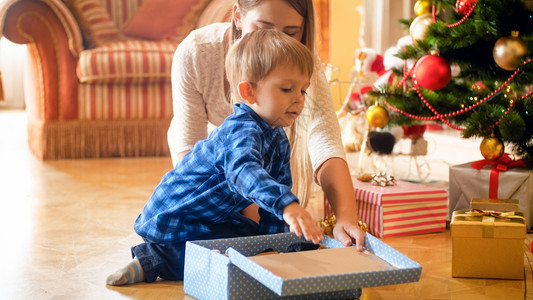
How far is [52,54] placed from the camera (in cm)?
304

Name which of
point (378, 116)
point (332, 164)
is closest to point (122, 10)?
point (378, 116)

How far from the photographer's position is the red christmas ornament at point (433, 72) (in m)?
1.88

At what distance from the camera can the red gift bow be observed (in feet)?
5.94

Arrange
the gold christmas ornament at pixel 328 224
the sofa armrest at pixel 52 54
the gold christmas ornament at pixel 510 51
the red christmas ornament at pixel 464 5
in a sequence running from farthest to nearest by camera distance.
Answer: the sofa armrest at pixel 52 54, the red christmas ornament at pixel 464 5, the gold christmas ornament at pixel 510 51, the gold christmas ornament at pixel 328 224

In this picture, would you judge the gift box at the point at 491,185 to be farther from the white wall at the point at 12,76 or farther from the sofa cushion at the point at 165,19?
the white wall at the point at 12,76

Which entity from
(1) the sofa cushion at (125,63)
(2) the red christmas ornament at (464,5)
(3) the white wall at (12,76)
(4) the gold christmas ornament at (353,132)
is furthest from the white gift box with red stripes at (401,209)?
(3) the white wall at (12,76)

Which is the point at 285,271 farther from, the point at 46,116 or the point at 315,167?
the point at 46,116

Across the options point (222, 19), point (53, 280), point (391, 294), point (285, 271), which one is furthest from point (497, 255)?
point (222, 19)

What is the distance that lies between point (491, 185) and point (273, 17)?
33.8 inches

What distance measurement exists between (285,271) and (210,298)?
185 millimetres

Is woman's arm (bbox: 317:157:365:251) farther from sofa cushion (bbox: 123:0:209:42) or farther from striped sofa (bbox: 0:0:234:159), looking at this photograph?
sofa cushion (bbox: 123:0:209:42)

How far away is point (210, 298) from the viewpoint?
1.17 m

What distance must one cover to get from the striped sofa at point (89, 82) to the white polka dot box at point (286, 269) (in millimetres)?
1831

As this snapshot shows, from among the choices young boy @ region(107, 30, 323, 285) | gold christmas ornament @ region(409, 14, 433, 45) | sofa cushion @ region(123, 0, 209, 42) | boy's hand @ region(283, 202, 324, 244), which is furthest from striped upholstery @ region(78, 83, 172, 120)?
boy's hand @ region(283, 202, 324, 244)
